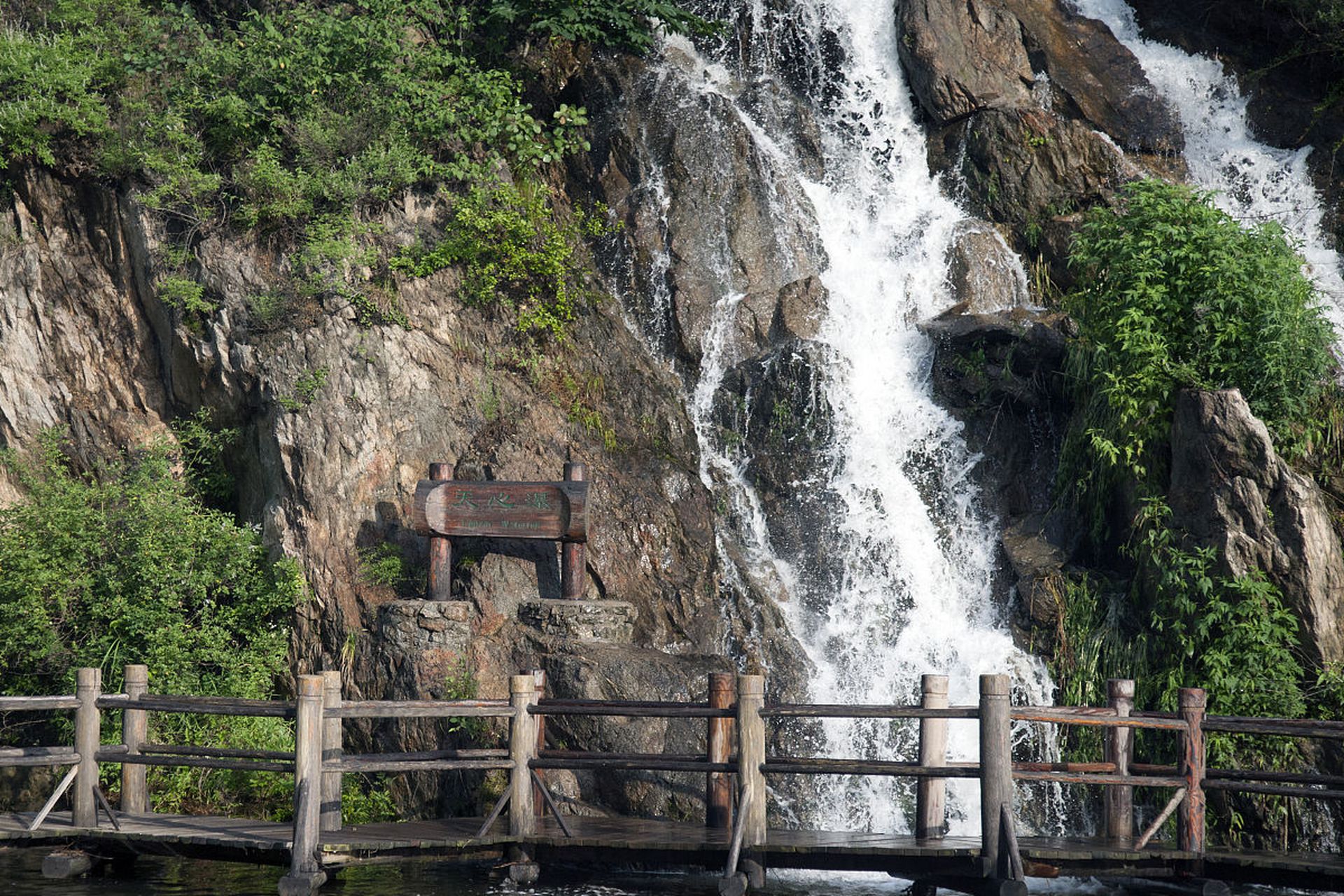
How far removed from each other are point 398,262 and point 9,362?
548 cm

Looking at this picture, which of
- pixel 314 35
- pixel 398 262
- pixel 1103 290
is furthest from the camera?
pixel 314 35

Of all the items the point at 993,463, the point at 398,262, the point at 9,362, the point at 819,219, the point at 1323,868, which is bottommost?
the point at 1323,868

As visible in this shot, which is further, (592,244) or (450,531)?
(592,244)

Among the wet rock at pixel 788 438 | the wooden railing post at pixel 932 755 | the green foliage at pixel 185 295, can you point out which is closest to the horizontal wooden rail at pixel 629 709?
the wooden railing post at pixel 932 755

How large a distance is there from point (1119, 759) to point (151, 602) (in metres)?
10.4

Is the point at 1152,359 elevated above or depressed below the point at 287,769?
above

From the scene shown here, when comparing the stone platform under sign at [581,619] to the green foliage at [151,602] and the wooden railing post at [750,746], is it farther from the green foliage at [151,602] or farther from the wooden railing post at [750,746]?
the wooden railing post at [750,746]

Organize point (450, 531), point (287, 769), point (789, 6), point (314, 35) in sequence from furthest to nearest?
point (789, 6) → point (314, 35) → point (450, 531) → point (287, 769)

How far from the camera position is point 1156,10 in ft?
74.3

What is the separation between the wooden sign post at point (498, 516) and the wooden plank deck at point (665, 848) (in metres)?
3.24

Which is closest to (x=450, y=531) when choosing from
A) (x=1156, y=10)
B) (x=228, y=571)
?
(x=228, y=571)

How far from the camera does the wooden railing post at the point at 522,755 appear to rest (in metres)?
11.5

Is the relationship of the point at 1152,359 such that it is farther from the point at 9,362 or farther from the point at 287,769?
the point at 9,362

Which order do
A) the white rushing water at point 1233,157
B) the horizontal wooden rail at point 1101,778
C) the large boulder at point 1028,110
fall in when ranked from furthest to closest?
the large boulder at point 1028,110 < the white rushing water at point 1233,157 < the horizontal wooden rail at point 1101,778
